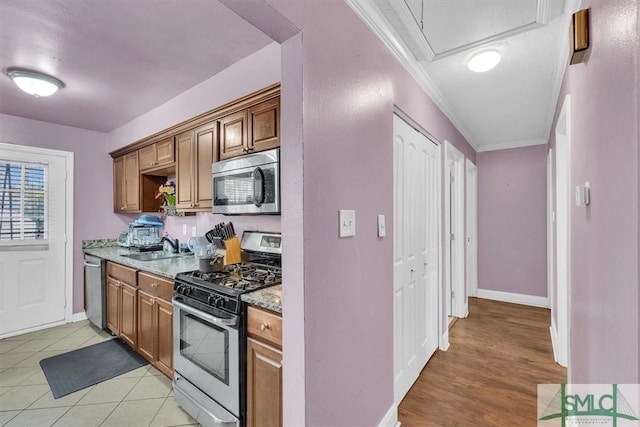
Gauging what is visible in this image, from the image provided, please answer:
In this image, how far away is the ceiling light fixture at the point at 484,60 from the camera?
194 centimetres

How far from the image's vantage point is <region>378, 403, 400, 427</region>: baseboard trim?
1688mm

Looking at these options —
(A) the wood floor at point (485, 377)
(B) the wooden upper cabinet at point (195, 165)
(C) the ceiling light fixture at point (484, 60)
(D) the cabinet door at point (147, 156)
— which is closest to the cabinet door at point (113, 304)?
(B) the wooden upper cabinet at point (195, 165)

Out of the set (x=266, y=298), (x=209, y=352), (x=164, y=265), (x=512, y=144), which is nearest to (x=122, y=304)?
(x=164, y=265)

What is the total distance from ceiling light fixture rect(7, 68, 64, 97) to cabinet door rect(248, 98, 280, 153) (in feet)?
5.66

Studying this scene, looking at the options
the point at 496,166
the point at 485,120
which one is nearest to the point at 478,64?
the point at 485,120

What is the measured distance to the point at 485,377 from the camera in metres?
2.29

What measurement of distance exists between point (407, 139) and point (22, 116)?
4113 millimetres

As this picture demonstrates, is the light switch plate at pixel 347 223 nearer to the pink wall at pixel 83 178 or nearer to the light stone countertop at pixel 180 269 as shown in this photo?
the light stone countertop at pixel 180 269

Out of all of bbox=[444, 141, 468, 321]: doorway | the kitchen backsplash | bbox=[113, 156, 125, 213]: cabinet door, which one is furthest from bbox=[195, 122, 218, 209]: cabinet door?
bbox=[444, 141, 468, 321]: doorway

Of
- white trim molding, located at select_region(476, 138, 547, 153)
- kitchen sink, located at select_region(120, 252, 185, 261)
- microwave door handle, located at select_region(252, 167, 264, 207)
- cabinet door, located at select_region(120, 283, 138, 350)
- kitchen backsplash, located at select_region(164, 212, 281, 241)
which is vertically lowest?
cabinet door, located at select_region(120, 283, 138, 350)

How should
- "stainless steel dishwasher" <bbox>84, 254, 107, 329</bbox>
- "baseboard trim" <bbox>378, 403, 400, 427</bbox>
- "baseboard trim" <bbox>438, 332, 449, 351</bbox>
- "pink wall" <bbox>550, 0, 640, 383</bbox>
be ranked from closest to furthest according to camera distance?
"pink wall" <bbox>550, 0, 640, 383</bbox> < "baseboard trim" <bbox>378, 403, 400, 427</bbox> < "baseboard trim" <bbox>438, 332, 449, 351</bbox> < "stainless steel dishwasher" <bbox>84, 254, 107, 329</bbox>

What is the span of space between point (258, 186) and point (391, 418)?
1.65m

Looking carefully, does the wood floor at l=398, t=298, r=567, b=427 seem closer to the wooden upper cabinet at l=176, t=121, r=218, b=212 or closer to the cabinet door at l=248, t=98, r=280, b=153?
the cabinet door at l=248, t=98, r=280, b=153

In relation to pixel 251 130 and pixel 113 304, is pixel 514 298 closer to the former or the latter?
pixel 251 130
